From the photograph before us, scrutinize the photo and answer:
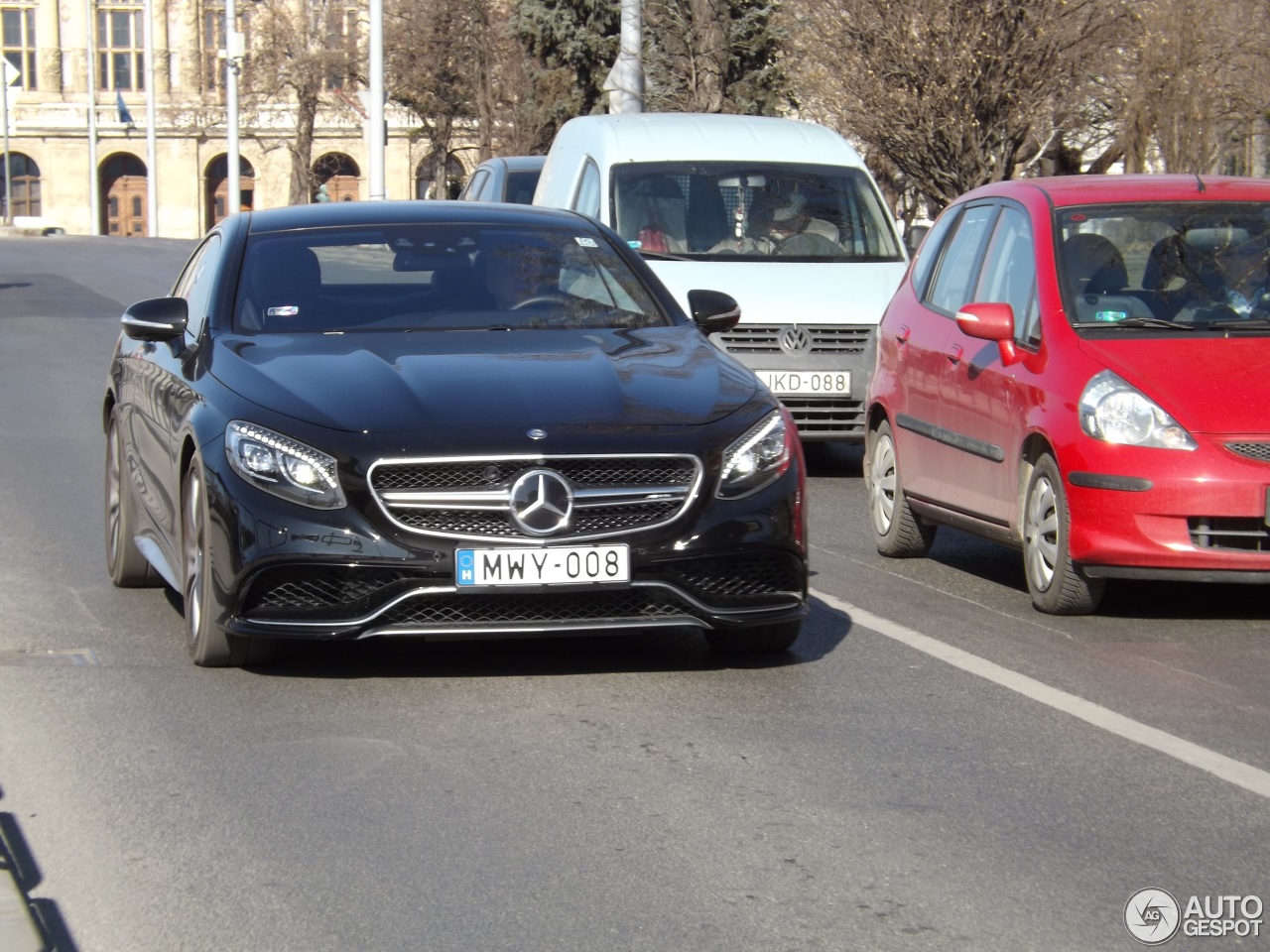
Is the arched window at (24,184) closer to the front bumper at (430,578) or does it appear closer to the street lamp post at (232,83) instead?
the street lamp post at (232,83)

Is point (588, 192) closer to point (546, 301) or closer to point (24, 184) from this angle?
point (546, 301)

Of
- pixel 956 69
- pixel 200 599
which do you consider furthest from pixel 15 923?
pixel 956 69

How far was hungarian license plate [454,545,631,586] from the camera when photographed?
6.14m

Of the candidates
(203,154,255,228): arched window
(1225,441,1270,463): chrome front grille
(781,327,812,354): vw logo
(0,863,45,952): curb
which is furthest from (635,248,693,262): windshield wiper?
(203,154,255,228): arched window

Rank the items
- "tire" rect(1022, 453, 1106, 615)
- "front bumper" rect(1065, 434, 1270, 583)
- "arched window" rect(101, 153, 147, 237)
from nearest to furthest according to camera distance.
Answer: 1. "front bumper" rect(1065, 434, 1270, 583)
2. "tire" rect(1022, 453, 1106, 615)
3. "arched window" rect(101, 153, 147, 237)

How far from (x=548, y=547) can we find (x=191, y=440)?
1312 mm

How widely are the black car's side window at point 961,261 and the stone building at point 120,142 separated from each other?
75.9m

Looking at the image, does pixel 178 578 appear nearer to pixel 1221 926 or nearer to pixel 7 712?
pixel 7 712

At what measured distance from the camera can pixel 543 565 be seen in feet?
20.2

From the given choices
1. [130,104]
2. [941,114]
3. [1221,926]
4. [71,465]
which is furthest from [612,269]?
[130,104]

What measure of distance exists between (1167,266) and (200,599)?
4.01m

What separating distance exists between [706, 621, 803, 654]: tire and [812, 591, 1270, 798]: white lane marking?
509 millimetres

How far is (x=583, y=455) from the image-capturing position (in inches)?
244

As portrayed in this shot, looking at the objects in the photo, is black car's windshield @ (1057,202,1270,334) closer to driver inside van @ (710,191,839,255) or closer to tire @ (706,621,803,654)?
tire @ (706,621,803,654)
